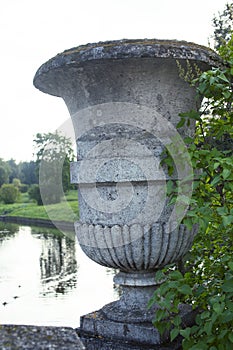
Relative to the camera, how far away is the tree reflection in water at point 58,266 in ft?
22.8

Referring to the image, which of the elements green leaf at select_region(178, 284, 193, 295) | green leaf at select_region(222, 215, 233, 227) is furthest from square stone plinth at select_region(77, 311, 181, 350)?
green leaf at select_region(222, 215, 233, 227)

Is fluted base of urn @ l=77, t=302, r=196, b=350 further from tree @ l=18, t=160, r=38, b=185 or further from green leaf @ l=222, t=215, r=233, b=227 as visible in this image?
tree @ l=18, t=160, r=38, b=185

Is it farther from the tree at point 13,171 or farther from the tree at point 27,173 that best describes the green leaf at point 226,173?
the tree at point 13,171

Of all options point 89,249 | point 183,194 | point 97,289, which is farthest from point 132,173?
point 97,289

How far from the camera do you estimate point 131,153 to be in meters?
2.32

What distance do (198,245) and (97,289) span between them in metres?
4.30

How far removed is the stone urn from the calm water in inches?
109

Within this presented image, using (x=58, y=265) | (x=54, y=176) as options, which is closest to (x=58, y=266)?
(x=58, y=265)

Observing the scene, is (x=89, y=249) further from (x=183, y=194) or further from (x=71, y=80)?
(x=71, y=80)

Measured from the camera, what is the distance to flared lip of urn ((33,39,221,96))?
2152 mm

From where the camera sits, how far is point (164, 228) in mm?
2330

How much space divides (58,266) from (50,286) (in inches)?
69.8

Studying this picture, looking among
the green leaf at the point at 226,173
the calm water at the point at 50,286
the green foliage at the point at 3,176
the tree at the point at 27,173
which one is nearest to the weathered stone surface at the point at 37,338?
the green leaf at the point at 226,173

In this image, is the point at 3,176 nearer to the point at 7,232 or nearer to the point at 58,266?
the point at 7,232
